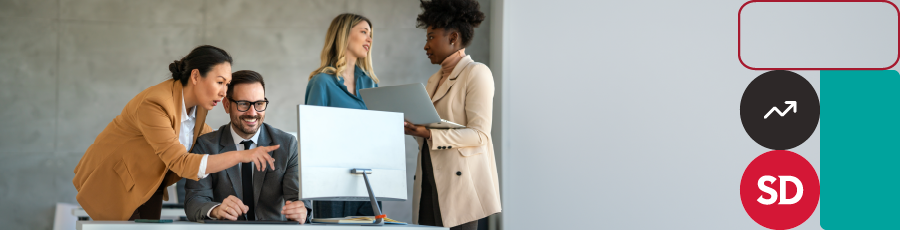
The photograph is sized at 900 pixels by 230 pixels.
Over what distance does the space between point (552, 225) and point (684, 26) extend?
1.33m

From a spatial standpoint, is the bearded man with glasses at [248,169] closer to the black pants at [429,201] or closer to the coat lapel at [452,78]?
the black pants at [429,201]

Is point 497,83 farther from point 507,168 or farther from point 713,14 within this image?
point 713,14

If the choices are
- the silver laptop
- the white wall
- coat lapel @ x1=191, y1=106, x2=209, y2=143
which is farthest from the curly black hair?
the white wall

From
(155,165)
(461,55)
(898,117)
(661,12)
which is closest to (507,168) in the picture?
(661,12)

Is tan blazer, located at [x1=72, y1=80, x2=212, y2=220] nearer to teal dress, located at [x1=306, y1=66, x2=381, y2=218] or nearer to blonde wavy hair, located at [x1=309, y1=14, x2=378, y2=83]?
teal dress, located at [x1=306, y1=66, x2=381, y2=218]

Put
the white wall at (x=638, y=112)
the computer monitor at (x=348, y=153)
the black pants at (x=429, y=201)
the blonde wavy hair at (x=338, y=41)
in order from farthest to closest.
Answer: the white wall at (x=638, y=112) → the blonde wavy hair at (x=338, y=41) → the black pants at (x=429, y=201) → the computer monitor at (x=348, y=153)

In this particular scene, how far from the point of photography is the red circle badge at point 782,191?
312cm

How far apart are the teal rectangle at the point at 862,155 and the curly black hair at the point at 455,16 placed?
204 centimetres

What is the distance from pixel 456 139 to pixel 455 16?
19.2 inches

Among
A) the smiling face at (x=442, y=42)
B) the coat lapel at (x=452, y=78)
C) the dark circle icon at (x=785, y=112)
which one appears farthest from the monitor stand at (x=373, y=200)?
the dark circle icon at (x=785, y=112)

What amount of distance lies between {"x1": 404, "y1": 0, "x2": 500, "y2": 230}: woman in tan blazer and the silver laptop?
5 cm

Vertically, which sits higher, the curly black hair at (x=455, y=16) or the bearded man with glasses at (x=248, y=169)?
the curly black hair at (x=455, y=16)

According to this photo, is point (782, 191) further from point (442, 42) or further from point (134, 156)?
point (134, 156)

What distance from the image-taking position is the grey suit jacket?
188cm
